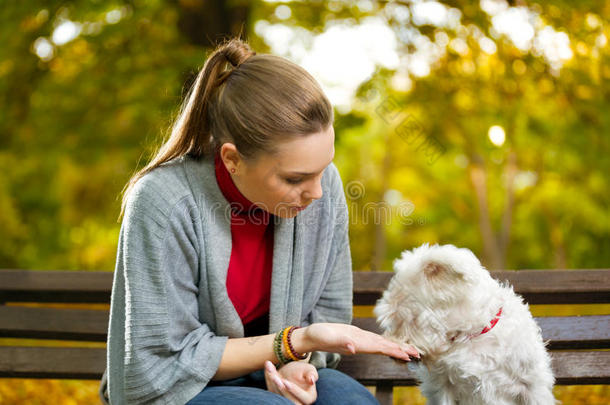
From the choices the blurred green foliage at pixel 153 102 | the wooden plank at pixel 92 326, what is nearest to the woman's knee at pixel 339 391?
the wooden plank at pixel 92 326

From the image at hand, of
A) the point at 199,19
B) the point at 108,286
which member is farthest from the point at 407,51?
the point at 108,286

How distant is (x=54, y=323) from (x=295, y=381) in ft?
5.53

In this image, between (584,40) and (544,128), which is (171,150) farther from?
(544,128)

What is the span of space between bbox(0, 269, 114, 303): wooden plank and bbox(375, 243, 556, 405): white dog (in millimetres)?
1682

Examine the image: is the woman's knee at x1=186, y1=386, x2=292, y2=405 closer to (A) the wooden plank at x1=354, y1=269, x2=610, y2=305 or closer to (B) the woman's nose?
(B) the woman's nose

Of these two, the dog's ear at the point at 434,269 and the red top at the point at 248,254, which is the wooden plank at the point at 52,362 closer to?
the red top at the point at 248,254

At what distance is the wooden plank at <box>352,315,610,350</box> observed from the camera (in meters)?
2.87

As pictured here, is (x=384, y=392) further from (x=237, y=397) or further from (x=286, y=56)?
(x=286, y=56)

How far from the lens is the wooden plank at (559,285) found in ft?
9.62

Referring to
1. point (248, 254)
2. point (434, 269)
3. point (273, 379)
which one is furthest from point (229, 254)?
point (434, 269)

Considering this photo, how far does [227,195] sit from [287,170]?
340 millimetres

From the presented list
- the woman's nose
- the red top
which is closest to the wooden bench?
the red top

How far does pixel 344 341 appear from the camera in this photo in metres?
2.05

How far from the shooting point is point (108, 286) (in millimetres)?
3115
